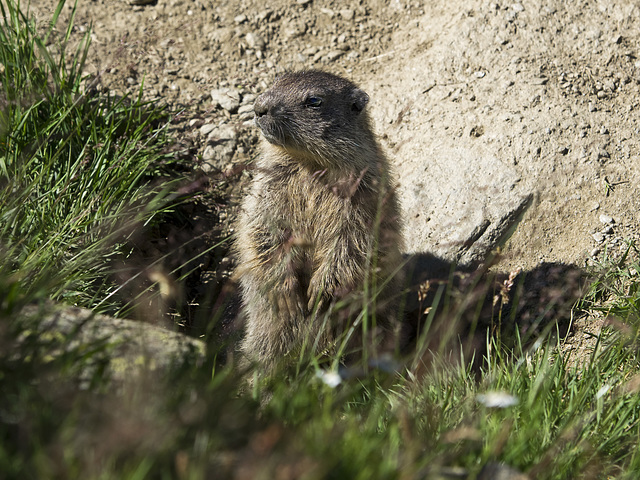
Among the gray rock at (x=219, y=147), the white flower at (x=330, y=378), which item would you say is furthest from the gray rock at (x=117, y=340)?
the gray rock at (x=219, y=147)

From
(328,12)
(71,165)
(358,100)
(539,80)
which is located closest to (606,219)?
(539,80)

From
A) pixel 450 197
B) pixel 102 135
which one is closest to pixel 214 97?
pixel 102 135

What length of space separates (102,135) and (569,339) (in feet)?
11.2

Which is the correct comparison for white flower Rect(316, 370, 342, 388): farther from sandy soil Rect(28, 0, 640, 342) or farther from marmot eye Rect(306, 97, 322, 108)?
sandy soil Rect(28, 0, 640, 342)

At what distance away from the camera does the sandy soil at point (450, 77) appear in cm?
489

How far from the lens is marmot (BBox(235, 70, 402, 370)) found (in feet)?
13.0

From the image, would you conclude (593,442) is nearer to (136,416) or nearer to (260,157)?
(136,416)

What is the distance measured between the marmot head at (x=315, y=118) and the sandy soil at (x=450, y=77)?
0.79 metres

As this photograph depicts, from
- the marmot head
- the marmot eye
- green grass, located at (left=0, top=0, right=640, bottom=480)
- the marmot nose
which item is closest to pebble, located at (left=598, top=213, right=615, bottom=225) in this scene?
green grass, located at (left=0, top=0, right=640, bottom=480)

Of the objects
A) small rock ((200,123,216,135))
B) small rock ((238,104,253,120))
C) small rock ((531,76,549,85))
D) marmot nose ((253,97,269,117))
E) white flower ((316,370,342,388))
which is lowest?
white flower ((316,370,342,388))

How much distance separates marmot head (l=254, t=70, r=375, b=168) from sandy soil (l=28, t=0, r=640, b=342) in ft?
2.59

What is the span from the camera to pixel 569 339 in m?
4.34

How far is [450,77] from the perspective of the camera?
215 inches

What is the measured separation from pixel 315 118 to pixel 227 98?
1818mm
